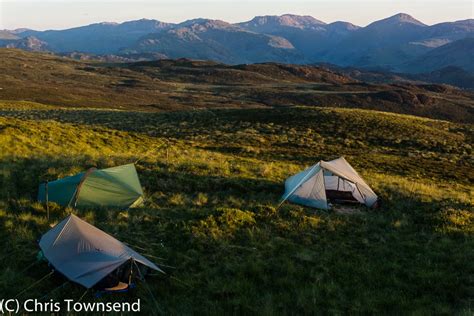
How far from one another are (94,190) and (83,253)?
5.07m

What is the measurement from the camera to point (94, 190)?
1512cm

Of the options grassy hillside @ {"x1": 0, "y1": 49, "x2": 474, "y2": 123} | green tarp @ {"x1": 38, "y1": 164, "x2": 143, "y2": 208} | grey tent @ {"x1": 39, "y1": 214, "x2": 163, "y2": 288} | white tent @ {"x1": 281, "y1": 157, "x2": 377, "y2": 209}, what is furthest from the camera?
grassy hillside @ {"x1": 0, "y1": 49, "x2": 474, "y2": 123}

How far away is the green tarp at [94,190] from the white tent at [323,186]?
6037 mm

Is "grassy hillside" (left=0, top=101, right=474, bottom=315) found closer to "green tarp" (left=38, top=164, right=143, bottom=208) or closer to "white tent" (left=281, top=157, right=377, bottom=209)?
"green tarp" (left=38, top=164, right=143, bottom=208)

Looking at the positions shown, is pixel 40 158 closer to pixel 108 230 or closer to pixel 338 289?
pixel 108 230

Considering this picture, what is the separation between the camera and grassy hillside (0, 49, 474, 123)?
97250 millimetres

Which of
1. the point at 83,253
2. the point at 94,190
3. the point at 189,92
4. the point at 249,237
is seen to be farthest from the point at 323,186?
the point at 189,92

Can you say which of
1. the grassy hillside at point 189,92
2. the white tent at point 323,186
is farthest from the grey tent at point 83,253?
the grassy hillside at point 189,92

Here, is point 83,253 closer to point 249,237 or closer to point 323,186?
point 249,237

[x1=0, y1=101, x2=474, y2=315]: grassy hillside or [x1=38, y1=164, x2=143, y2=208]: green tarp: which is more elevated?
[x1=38, y1=164, x2=143, y2=208]: green tarp

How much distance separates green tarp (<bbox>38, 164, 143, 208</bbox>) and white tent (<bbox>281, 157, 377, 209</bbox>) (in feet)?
19.8

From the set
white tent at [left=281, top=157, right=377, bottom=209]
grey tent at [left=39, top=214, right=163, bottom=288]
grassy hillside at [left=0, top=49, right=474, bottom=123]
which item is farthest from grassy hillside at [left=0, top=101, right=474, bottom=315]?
grassy hillside at [left=0, top=49, right=474, bottom=123]

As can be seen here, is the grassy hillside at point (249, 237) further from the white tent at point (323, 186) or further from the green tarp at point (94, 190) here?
the white tent at point (323, 186)

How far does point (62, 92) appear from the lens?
99938mm
